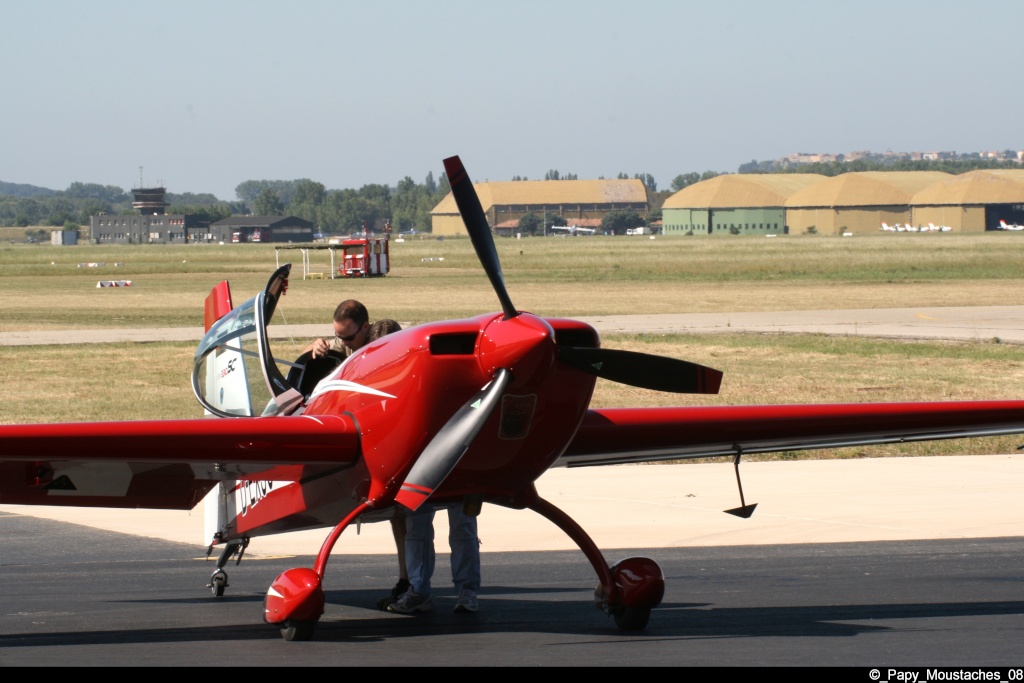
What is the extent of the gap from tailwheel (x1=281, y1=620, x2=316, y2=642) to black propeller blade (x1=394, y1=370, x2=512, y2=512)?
1.10 metres

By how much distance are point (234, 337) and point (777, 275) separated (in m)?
54.9

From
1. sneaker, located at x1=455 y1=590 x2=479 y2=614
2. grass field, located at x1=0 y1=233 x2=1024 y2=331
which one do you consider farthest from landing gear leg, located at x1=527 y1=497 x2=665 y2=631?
grass field, located at x1=0 y1=233 x2=1024 y2=331

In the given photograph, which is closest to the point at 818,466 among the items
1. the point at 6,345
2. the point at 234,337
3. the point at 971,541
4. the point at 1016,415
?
the point at 971,541

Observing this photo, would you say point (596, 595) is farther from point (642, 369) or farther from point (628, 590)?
point (642, 369)

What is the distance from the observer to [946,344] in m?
27.2

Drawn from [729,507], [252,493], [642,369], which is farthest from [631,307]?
[642,369]

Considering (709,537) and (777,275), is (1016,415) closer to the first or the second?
(709,537)

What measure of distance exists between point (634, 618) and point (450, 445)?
193cm

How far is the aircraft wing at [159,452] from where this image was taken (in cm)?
698

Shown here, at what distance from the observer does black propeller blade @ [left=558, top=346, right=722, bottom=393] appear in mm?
6848

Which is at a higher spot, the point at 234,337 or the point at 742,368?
the point at 234,337

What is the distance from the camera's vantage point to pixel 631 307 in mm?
41188

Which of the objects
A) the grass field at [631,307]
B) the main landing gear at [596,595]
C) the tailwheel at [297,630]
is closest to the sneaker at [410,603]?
the main landing gear at [596,595]

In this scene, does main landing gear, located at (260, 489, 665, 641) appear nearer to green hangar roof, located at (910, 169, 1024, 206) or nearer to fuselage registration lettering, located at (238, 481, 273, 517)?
fuselage registration lettering, located at (238, 481, 273, 517)
